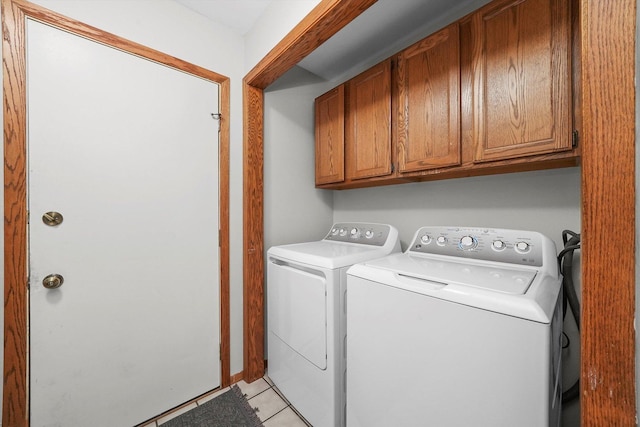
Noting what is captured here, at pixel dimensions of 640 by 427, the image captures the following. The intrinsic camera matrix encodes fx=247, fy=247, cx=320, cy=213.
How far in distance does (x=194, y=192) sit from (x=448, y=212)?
1.66 meters

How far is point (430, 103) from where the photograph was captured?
1362mm

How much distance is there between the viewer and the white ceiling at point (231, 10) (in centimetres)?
152

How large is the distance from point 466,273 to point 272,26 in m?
1.72

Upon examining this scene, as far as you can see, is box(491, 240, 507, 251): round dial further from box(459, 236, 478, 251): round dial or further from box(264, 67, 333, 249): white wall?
box(264, 67, 333, 249): white wall

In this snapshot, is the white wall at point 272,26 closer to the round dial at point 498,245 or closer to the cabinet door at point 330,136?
the cabinet door at point 330,136

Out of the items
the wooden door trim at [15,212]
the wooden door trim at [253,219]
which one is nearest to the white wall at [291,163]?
the wooden door trim at [253,219]

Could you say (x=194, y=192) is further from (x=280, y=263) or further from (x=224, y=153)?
(x=280, y=263)

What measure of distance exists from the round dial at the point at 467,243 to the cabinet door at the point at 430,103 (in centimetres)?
40

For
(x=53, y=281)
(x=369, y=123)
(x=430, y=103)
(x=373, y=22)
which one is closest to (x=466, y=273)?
(x=430, y=103)

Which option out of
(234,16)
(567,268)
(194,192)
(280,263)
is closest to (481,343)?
(567,268)

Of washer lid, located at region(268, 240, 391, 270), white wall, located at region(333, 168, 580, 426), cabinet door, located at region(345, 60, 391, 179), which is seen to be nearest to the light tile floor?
washer lid, located at region(268, 240, 391, 270)

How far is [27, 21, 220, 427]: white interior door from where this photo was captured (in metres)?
1.15

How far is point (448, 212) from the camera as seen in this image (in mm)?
1642

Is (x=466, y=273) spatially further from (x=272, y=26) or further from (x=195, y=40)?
(x=195, y=40)
